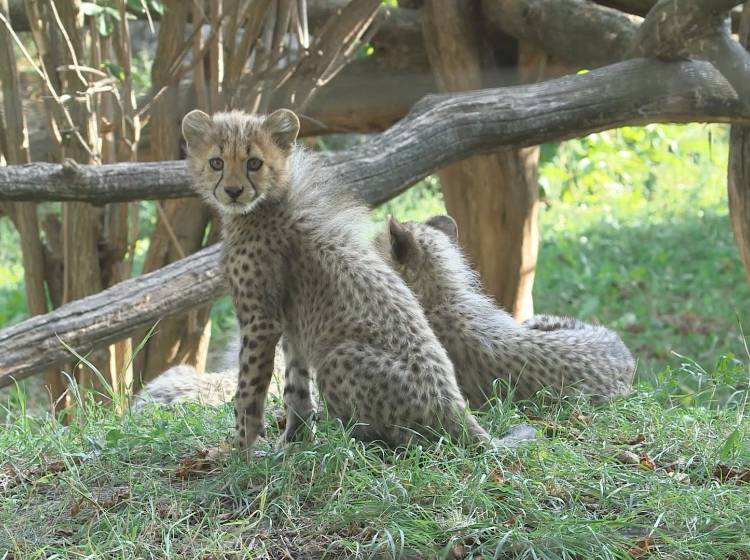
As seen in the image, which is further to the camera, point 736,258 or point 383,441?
point 736,258

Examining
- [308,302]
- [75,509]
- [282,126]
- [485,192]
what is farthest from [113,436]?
[485,192]

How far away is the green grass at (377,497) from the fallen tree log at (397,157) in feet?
2.34

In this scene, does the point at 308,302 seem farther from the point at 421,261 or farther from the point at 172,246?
the point at 172,246

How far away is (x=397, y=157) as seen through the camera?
16.0 feet

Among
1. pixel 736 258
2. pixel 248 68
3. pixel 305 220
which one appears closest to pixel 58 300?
pixel 248 68

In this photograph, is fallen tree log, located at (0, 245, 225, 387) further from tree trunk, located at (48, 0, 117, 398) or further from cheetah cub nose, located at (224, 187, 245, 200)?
tree trunk, located at (48, 0, 117, 398)

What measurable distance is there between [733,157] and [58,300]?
3.71 meters

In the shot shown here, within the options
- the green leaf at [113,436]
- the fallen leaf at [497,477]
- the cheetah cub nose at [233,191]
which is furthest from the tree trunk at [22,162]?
the fallen leaf at [497,477]

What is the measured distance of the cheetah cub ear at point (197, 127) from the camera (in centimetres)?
350

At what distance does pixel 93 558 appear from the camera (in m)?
2.71

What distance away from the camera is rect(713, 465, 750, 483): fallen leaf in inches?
125

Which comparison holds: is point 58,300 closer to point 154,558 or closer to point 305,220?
point 305,220

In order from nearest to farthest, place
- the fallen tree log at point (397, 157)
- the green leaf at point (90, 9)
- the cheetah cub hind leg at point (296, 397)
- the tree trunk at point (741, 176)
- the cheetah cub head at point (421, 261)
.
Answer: the cheetah cub hind leg at point (296, 397) → the cheetah cub head at point (421, 261) → the fallen tree log at point (397, 157) → the green leaf at point (90, 9) → the tree trunk at point (741, 176)

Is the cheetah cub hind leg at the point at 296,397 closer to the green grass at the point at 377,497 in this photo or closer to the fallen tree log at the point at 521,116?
the green grass at the point at 377,497
